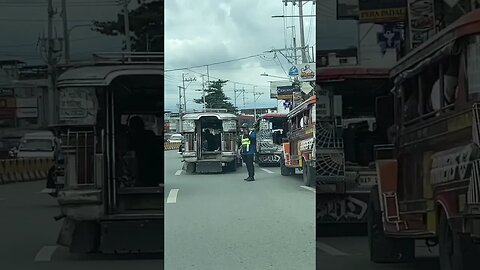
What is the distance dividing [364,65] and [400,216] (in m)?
0.58

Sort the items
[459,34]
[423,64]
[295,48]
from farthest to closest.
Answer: [295,48] → [423,64] → [459,34]

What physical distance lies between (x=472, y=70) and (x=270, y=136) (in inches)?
31.2

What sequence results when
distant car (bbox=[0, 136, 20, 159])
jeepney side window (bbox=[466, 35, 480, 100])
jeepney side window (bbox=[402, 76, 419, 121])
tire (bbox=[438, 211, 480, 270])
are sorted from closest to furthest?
jeepney side window (bbox=[466, 35, 480, 100])
tire (bbox=[438, 211, 480, 270])
jeepney side window (bbox=[402, 76, 419, 121])
distant car (bbox=[0, 136, 20, 159])

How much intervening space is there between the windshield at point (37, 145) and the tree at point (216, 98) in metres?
0.59

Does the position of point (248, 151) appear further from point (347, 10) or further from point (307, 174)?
point (347, 10)

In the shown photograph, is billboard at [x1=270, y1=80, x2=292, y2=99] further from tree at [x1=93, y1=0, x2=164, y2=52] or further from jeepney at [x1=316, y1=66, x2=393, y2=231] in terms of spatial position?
tree at [x1=93, y1=0, x2=164, y2=52]

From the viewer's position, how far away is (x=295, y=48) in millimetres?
2588

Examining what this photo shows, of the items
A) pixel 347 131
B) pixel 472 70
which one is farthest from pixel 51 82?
pixel 472 70

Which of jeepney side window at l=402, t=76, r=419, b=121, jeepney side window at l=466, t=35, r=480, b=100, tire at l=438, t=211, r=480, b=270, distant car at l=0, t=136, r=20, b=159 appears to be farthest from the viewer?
distant car at l=0, t=136, r=20, b=159

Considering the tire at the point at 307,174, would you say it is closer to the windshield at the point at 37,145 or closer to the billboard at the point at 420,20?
the billboard at the point at 420,20

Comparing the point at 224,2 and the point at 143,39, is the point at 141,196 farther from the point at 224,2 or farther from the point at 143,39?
the point at 224,2

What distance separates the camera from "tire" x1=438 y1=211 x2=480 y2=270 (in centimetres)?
234

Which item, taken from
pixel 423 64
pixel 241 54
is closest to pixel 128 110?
pixel 241 54

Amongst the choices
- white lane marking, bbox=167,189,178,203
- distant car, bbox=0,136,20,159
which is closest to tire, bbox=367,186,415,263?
white lane marking, bbox=167,189,178,203
